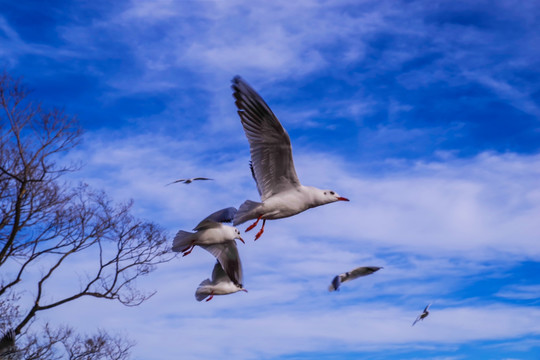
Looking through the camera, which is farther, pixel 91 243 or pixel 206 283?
pixel 91 243

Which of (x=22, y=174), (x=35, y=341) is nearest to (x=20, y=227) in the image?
(x=22, y=174)

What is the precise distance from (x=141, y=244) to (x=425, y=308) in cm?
1055

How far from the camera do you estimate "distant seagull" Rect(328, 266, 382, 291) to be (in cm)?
731

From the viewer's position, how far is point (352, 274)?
7.67 metres

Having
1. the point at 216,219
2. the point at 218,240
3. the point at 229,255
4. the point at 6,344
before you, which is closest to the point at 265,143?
the point at 216,219

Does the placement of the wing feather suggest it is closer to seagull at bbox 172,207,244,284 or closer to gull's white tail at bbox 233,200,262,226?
seagull at bbox 172,207,244,284

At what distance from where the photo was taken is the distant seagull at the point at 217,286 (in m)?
9.78

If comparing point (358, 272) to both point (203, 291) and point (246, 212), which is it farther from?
point (203, 291)

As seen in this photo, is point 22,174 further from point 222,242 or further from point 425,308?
point 425,308

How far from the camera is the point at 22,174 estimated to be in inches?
619

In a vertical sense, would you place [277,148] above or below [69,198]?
below

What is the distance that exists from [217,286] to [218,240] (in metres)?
0.85

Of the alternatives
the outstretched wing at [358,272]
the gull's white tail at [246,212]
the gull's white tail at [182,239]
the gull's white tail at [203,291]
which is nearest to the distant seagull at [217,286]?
the gull's white tail at [203,291]

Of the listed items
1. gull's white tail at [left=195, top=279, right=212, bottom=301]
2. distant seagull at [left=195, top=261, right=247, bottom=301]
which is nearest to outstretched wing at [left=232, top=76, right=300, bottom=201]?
distant seagull at [left=195, top=261, right=247, bottom=301]
